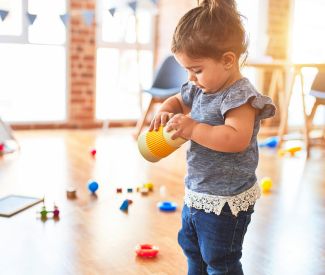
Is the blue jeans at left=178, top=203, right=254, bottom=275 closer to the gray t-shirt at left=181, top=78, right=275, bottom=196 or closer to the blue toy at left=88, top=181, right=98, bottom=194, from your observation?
the gray t-shirt at left=181, top=78, right=275, bottom=196

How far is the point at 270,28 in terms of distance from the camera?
4754 millimetres

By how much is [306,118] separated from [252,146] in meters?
2.66

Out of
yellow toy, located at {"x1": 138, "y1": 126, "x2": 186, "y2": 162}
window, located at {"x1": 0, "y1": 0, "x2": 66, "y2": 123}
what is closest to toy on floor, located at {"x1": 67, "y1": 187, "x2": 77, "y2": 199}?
yellow toy, located at {"x1": 138, "y1": 126, "x2": 186, "y2": 162}

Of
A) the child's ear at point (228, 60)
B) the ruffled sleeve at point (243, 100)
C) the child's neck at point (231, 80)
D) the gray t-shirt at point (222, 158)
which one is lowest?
the gray t-shirt at point (222, 158)

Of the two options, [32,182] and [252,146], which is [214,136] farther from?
[32,182]

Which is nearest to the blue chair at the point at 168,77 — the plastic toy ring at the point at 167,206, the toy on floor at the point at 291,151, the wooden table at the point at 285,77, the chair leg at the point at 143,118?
the chair leg at the point at 143,118

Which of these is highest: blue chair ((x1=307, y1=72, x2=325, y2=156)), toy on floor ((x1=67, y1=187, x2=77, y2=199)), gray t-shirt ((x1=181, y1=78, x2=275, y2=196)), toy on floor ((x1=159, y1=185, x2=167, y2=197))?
gray t-shirt ((x1=181, y1=78, x2=275, y2=196))

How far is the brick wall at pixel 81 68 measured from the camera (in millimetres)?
4307

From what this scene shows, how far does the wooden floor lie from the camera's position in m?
1.46

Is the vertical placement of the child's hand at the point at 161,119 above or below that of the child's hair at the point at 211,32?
below

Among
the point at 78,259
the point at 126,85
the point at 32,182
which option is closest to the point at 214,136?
the point at 78,259

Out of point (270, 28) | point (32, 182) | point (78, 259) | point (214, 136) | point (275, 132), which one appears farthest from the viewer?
point (270, 28)

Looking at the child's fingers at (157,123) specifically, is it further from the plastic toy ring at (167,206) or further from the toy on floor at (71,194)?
the toy on floor at (71,194)

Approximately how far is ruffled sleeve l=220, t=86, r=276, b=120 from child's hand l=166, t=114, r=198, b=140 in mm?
71
